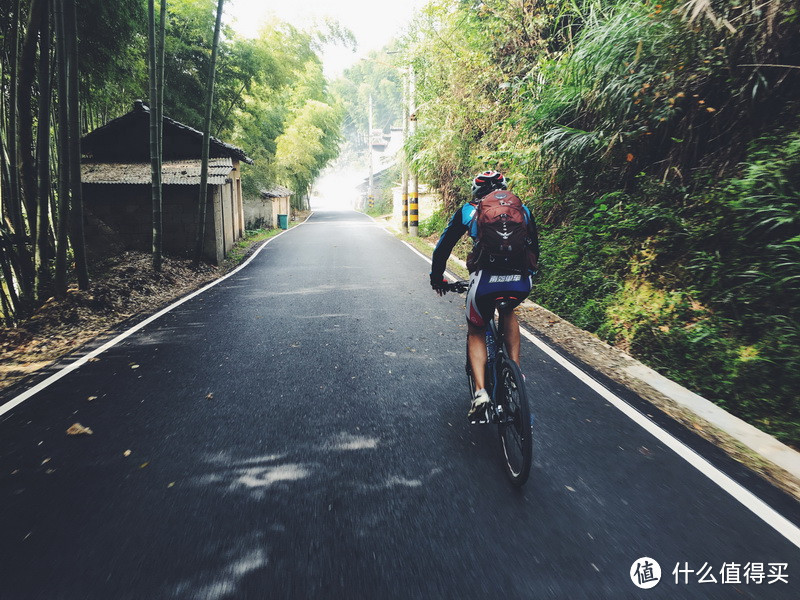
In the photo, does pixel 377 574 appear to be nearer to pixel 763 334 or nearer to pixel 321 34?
pixel 763 334

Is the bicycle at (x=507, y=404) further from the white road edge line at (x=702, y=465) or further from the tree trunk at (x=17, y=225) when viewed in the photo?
the tree trunk at (x=17, y=225)

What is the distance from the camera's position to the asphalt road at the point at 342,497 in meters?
2.23

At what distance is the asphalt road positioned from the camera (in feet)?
7.33

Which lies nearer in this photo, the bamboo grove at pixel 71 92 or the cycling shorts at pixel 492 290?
the cycling shorts at pixel 492 290

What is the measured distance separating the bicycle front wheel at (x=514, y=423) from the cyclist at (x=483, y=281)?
14cm

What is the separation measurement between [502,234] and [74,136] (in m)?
7.63

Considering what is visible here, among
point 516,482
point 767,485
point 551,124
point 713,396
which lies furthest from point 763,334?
point 551,124

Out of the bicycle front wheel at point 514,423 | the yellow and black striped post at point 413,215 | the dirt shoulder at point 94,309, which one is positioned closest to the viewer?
the bicycle front wheel at point 514,423

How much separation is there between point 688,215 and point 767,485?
4.42 metres

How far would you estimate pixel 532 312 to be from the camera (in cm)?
781

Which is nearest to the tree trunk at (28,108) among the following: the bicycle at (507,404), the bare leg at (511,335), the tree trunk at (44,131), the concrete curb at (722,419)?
the tree trunk at (44,131)

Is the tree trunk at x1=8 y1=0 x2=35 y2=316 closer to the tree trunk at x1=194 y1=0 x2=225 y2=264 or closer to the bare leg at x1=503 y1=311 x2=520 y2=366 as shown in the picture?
the tree trunk at x1=194 y1=0 x2=225 y2=264

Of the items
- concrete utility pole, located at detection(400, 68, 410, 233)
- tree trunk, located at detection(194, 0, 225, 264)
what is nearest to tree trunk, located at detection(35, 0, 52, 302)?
tree trunk, located at detection(194, 0, 225, 264)

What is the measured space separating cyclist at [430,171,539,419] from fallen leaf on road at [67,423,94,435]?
2888 millimetres
